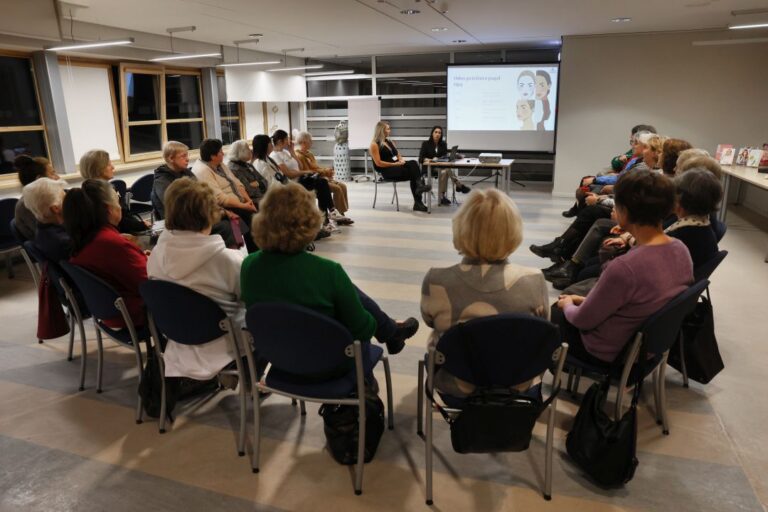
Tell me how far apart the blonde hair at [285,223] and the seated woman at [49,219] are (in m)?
1.55

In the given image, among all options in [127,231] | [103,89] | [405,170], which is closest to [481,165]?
[405,170]

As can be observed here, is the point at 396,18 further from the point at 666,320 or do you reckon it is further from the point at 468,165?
the point at 666,320

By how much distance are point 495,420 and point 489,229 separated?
26.4 inches

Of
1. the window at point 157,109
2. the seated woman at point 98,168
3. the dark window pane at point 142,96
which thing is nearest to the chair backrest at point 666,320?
the seated woman at point 98,168

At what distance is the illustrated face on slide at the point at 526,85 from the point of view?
885 centimetres

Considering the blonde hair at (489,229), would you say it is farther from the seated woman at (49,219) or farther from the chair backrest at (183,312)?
the seated woman at (49,219)

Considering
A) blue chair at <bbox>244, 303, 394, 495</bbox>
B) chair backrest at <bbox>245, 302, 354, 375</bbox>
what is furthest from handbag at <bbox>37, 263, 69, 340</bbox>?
chair backrest at <bbox>245, 302, 354, 375</bbox>

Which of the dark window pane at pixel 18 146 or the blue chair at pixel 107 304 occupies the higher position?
the dark window pane at pixel 18 146

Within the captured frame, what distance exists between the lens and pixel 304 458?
2.25m

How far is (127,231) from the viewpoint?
13.5ft

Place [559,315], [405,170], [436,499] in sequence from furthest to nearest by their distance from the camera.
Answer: [405,170], [559,315], [436,499]

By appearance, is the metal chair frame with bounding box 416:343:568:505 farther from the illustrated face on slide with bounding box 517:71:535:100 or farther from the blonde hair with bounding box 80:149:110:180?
the illustrated face on slide with bounding box 517:71:535:100

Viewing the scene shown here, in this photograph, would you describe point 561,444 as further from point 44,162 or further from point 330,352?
point 44,162

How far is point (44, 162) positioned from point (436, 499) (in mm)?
4010
